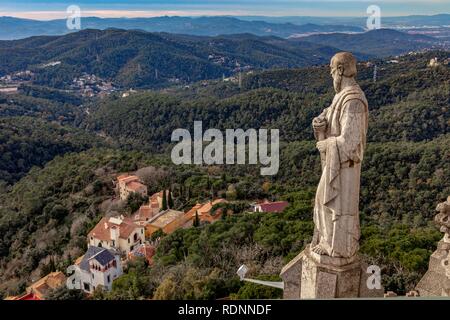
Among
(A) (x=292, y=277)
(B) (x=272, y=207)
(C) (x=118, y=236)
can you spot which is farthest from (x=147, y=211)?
(A) (x=292, y=277)

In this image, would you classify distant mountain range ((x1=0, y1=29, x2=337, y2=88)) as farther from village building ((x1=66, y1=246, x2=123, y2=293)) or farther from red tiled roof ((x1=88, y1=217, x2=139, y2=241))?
village building ((x1=66, y1=246, x2=123, y2=293))

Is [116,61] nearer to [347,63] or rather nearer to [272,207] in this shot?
[272,207]

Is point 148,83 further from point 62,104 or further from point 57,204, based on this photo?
point 57,204

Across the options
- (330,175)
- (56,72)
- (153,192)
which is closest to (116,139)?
(153,192)

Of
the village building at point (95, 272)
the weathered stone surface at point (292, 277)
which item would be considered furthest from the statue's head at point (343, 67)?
the village building at point (95, 272)

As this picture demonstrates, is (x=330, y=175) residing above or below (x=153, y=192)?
above

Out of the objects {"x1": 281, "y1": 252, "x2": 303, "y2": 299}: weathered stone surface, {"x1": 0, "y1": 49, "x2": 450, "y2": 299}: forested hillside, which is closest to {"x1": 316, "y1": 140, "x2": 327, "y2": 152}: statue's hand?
{"x1": 281, "y1": 252, "x2": 303, "y2": 299}: weathered stone surface
